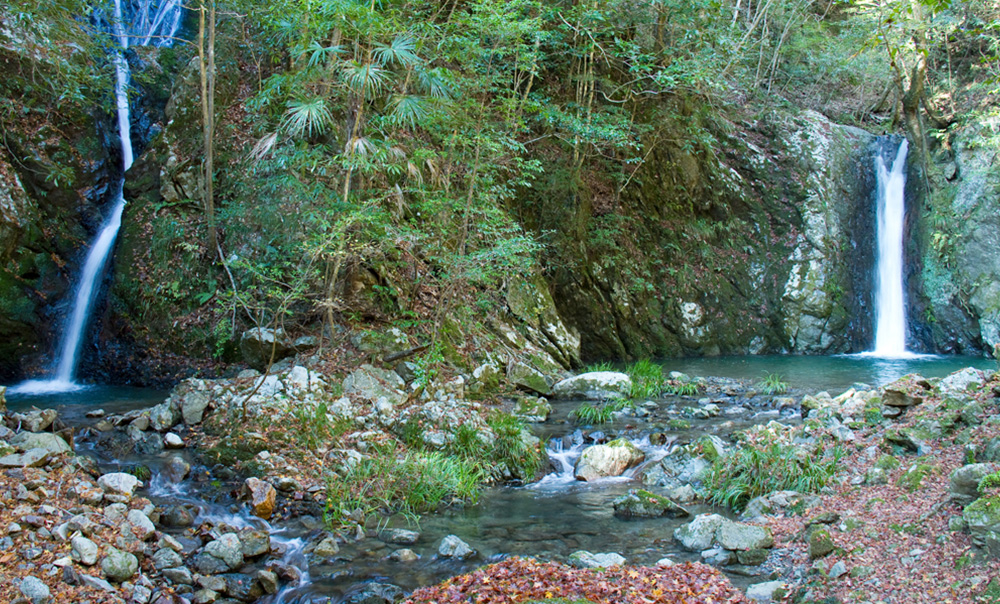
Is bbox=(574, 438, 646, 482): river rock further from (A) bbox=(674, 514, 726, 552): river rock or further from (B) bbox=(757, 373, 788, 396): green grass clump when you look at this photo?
(B) bbox=(757, 373, 788, 396): green grass clump

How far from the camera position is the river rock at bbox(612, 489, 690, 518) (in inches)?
190

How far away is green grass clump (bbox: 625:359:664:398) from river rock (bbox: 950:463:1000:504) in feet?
17.2

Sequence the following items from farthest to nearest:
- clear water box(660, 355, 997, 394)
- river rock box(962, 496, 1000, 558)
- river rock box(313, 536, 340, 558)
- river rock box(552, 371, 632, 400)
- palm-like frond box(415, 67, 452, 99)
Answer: clear water box(660, 355, 997, 394) → river rock box(552, 371, 632, 400) → palm-like frond box(415, 67, 452, 99) → river rock box(313, 536, 340, 558) → river rock box(962, 496, 1000, 558)

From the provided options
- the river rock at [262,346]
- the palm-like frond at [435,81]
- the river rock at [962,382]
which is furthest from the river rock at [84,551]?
the river rock at [962,382]

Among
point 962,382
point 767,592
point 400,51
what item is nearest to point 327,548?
point 767,592

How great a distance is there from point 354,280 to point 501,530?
4.42m

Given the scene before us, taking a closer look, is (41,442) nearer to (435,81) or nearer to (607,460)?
(607,460)

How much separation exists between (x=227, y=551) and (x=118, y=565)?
0.61 m

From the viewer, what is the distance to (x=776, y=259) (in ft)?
48.6

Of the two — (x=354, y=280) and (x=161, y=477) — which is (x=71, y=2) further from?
(x=161, y=477)

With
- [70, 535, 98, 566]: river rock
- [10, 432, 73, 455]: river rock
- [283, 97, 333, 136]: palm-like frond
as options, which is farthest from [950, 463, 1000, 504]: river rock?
[283, 97, 333, 136]: palm-like frond

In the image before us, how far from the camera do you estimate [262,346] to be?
24.2 ft

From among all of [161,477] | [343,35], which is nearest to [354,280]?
[343,35]

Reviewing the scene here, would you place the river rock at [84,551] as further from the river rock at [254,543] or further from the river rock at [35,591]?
the river rock at [254,543]
